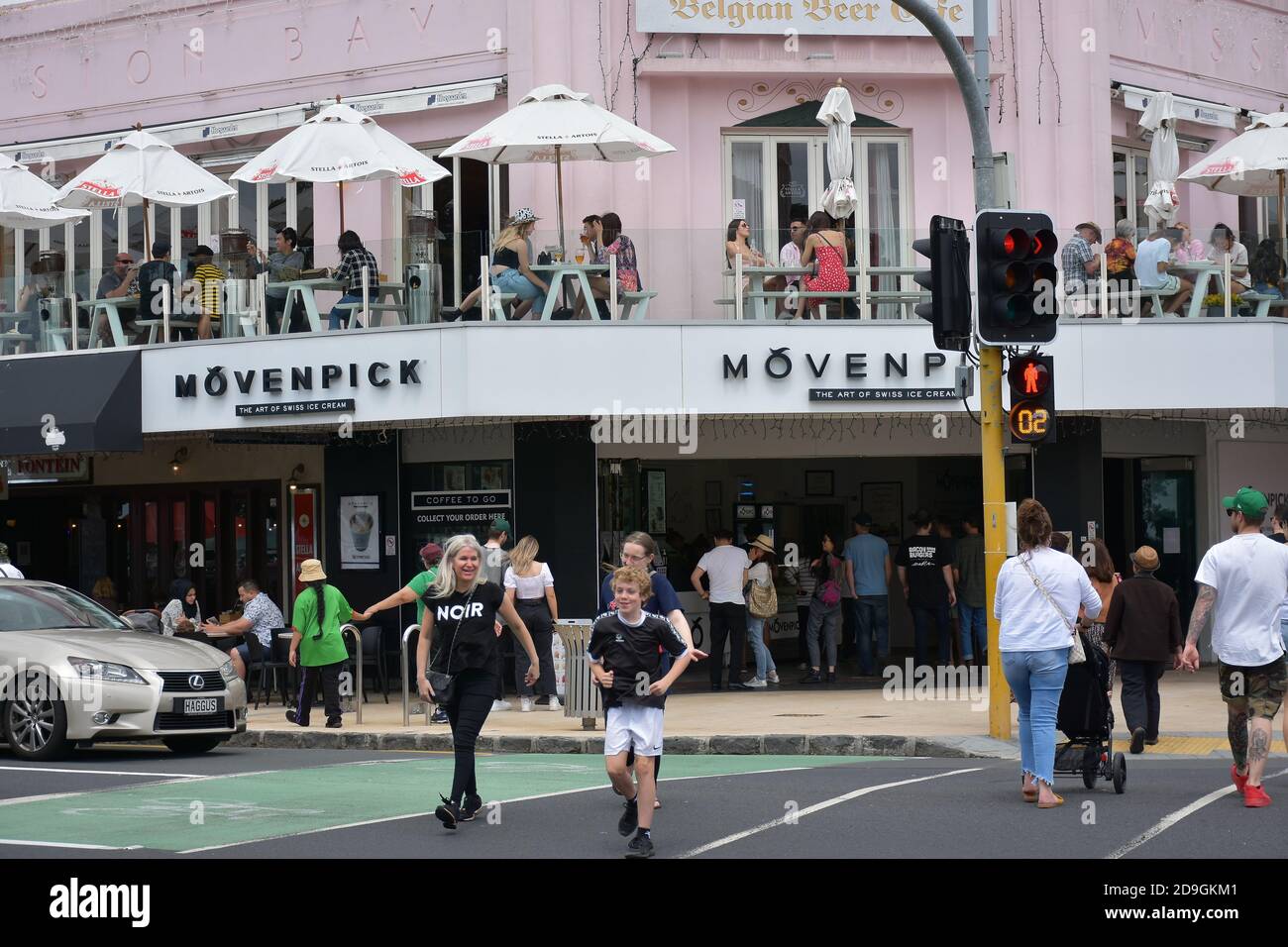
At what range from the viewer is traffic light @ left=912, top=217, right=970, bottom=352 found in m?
13.9

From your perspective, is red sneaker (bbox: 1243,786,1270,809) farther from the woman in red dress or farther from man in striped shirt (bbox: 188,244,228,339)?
man in striped shirt (bbox: 188,244,228,339)

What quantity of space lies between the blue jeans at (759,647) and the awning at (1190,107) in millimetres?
8148

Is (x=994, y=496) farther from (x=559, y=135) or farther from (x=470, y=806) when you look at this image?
(x=559, y=135)

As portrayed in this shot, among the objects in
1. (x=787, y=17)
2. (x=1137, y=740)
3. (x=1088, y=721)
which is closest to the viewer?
(x=1088, y=721)

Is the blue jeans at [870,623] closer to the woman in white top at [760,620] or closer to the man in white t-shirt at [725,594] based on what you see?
the woman in white top at [760,620]

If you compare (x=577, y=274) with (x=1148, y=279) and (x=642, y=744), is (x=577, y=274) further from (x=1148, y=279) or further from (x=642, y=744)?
(x=642, y=744)

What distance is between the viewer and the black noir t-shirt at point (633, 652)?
9.77 m

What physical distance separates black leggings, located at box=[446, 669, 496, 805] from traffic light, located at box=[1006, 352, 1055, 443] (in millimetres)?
5238

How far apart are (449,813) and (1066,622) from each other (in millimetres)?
3828

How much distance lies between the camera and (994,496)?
1447 centimetres

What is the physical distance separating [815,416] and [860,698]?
349 centimetres

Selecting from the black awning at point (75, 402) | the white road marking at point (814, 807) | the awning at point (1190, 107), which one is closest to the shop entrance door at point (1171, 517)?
the awning at point (1190, 107)

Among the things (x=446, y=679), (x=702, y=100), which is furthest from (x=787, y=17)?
(x=446, y=679)

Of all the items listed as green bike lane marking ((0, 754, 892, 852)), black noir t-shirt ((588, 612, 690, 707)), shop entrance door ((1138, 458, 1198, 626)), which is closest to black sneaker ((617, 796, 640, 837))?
black noir t-shirt ((588, 612, 690, 707))
